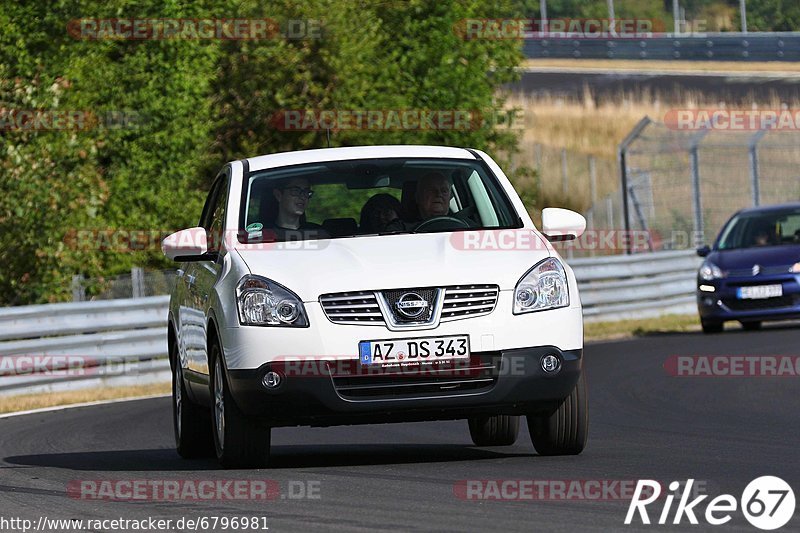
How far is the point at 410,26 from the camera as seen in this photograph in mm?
33906

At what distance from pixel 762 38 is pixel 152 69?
39.3 metres

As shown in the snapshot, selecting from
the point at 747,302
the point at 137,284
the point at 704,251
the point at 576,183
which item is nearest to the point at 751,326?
the point at 704,251

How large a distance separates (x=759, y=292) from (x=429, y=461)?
40.7ft

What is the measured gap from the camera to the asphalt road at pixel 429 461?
7.16m

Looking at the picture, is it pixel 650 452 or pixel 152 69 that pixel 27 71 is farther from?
pixel 650 452

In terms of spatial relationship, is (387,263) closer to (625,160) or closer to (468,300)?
(468,300)

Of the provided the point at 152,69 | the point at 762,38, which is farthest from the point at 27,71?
the point at 762,38

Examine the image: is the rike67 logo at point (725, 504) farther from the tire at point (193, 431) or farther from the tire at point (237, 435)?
the tire at point (193, 431)

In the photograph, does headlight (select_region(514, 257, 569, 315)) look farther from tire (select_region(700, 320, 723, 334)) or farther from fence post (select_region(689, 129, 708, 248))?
fence post (select_region(689, 129, 708, 248))

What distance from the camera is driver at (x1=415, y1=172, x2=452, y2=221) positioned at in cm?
980

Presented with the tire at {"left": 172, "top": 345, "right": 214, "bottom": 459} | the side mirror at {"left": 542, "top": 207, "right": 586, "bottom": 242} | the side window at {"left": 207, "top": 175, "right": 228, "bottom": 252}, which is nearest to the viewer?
the side mirror at {"left": 542, "top": 207, "right": 586, "bottom": 242}

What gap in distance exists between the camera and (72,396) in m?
18.0

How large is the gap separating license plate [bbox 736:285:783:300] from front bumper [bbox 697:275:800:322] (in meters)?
0.04

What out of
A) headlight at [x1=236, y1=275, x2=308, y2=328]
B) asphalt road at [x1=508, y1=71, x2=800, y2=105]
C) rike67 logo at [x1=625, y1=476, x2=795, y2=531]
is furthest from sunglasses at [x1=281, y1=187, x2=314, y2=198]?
asphalt road at [x1=508, y1=71, x2=800, y2=105]
